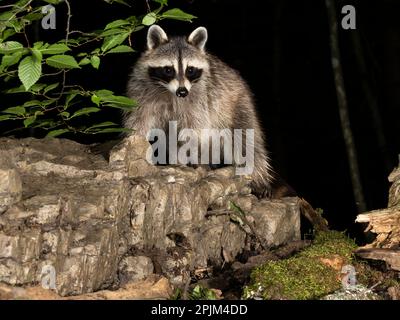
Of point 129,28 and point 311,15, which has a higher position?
point 311,15

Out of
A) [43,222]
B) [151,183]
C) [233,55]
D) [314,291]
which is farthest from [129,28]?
[233,55]

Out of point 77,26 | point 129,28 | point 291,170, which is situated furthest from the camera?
point 291,170

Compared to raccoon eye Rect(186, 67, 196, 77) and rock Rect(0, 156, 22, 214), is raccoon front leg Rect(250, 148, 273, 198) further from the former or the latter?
rock Rect(0, 156, 22, 214)

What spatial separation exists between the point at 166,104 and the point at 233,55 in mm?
4242

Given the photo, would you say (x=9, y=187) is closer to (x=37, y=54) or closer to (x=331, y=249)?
(x=37, y=54)

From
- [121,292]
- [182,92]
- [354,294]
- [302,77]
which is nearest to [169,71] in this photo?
[182,92]

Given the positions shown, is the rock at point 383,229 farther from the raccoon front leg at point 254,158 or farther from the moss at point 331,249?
the raccoon front leg at point 254,158

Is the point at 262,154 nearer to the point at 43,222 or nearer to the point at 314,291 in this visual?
the point at 314,291

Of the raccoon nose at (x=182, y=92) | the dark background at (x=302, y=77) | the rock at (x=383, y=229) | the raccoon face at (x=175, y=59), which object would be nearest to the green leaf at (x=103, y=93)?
the raccoon nose at (x=182, y=92)

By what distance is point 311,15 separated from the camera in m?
12.2


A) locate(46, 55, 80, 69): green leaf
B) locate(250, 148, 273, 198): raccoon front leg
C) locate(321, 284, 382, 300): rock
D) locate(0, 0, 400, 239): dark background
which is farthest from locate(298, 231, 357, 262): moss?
locate(0, 0, 400, 239): dark background

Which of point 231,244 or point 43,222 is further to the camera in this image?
point 231,244

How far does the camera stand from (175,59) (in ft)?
22.6

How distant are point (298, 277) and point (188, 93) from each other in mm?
2527
